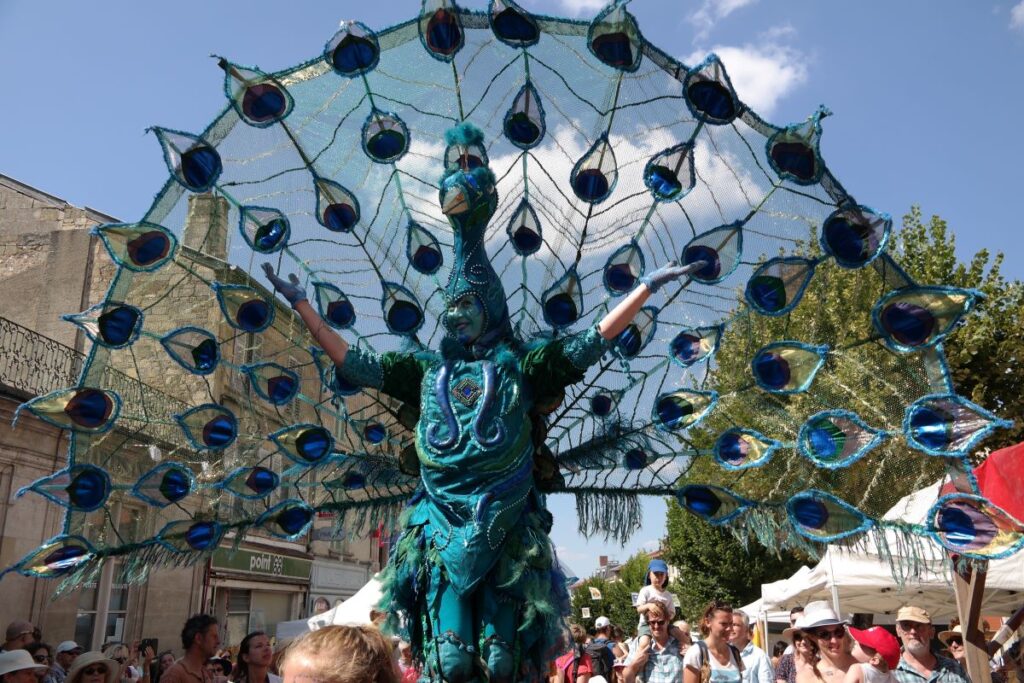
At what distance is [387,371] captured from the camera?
13.1 feet

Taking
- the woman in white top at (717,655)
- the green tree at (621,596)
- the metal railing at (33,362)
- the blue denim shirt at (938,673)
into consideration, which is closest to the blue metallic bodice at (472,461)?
the woman in white top at (717,655)

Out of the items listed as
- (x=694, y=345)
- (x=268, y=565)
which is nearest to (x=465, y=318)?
(x=694, y=345)

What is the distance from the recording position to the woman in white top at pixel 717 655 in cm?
489

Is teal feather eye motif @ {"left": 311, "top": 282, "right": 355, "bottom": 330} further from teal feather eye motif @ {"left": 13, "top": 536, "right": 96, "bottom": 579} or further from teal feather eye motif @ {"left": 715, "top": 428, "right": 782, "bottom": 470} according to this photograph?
teal feather eye motif @ {"left": 715, "top": 428, "right": 782, "bottom": 470}

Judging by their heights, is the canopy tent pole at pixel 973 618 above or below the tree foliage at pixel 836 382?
below

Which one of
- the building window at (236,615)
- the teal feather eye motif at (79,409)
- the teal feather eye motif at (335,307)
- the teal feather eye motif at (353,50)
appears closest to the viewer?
the teal feather eye motif at (79,409)

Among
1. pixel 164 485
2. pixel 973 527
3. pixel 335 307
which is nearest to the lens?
pixel 973 527

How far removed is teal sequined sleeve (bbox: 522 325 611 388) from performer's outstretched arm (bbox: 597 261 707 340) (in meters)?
0.05

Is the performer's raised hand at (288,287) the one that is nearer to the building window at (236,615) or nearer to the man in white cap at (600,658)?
the man in white cap at (600,658)

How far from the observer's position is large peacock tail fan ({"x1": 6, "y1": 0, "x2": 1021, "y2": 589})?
A: 387cm

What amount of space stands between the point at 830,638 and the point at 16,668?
4003mm

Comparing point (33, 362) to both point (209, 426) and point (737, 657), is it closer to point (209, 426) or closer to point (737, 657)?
point (209, 426)

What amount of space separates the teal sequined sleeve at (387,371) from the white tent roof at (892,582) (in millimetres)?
1926

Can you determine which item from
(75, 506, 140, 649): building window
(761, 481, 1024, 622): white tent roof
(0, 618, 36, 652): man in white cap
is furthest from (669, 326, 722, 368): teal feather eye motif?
(75, 506, 140, 649): building window
